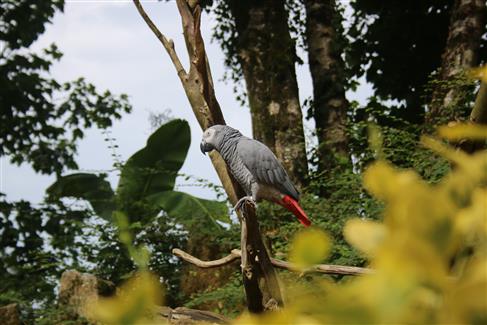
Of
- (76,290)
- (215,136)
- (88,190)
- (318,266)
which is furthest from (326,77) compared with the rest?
(318,266)

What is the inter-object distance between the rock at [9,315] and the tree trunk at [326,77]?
2196 millimetres

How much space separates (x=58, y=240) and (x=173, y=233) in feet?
3.23

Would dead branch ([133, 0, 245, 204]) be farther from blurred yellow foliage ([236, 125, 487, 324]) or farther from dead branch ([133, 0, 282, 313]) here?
blurred yellow foliage ([236, 125, 487, 324])

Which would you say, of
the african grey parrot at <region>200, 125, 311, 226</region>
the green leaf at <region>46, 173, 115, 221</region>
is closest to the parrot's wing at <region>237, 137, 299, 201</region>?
the african grey parrot at <region>200, 125, 311, 226</region>

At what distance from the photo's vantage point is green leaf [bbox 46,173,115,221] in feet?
17.6

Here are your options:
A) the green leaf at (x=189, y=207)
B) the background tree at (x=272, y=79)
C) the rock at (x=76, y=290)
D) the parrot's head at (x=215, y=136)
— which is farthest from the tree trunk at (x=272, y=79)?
the parrot's head at (x=215, y=136)

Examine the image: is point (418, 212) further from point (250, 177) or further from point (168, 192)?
point (168, 192)

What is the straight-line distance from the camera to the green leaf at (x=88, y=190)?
5.36m

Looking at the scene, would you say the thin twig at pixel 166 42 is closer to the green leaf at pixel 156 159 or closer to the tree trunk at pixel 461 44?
the tree trunk at pixel 461 44

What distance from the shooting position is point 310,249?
240 mm

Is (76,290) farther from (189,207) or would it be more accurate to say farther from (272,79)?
(272,79)

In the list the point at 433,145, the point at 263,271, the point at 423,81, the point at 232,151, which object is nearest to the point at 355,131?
the point at 423,81

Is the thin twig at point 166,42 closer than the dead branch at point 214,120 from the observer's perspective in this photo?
No

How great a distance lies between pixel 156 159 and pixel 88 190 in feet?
2.35
